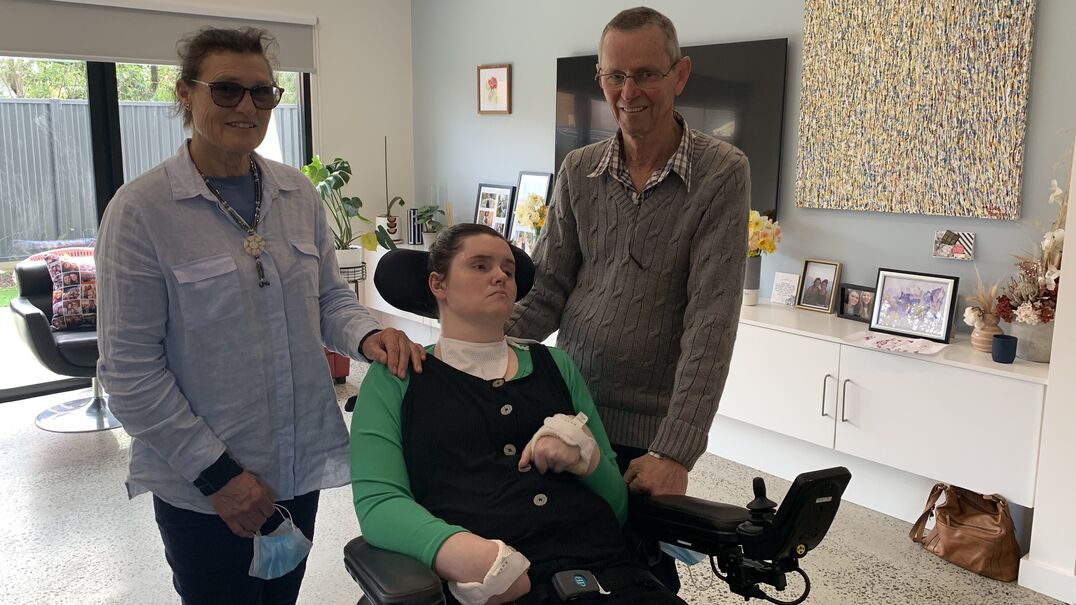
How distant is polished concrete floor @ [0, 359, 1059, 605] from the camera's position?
9.27ft

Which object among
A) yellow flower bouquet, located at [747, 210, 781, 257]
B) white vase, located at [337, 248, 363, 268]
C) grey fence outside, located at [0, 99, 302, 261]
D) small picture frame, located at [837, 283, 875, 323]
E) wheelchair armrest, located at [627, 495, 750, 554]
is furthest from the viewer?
white vase, located at [337, 248, 363, 268]

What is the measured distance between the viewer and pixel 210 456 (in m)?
1.54

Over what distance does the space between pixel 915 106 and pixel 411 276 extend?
2427 mm

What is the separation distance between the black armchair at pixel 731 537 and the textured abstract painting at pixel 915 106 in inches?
87.3

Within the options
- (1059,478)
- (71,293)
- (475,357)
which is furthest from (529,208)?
(475,357)

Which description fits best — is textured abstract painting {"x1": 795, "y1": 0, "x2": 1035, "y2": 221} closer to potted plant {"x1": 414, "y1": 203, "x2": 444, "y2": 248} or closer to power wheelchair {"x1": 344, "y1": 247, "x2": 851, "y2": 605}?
power wheelchair {"x1": 344, "y1": 247, "x2": 851, "y2": 605}

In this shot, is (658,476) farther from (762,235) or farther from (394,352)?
(762,235)

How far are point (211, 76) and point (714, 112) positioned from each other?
2920mm

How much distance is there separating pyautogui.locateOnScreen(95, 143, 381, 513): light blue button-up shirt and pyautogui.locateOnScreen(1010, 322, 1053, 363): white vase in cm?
240

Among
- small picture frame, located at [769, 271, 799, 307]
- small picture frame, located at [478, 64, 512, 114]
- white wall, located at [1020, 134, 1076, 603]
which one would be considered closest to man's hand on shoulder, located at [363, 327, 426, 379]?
white wall, located at [1020, 134, 1076, 603]

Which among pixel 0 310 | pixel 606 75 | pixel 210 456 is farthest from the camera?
pixel 0 310

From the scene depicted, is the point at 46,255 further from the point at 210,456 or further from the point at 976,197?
the point at 976,197

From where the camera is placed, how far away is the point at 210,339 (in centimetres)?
157

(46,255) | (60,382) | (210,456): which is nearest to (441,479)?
(210,456)
